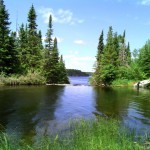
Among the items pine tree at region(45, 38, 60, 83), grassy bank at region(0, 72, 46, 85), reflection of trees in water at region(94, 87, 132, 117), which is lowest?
reflection of trees in water at region(94, 87, 132, 117)

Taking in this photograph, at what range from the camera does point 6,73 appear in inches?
1778

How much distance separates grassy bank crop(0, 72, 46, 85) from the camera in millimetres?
41625

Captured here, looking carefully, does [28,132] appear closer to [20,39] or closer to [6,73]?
[6,73]

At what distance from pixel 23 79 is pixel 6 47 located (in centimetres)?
633

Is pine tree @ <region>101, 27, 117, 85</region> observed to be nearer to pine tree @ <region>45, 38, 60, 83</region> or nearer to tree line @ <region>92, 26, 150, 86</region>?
tree line @ <region>92, 26, 150, 86</region>

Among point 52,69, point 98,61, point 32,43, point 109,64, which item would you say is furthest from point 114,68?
point 32,43

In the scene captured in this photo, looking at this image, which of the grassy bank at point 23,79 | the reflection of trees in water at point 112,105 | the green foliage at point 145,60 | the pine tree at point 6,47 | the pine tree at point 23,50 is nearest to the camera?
the reflection of trees in water at point 112,105

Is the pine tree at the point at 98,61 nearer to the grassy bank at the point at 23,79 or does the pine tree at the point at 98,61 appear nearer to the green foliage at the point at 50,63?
the green foliage at the point at 50,63

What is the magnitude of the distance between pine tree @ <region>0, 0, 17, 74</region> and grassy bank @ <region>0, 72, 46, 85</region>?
2840 mm

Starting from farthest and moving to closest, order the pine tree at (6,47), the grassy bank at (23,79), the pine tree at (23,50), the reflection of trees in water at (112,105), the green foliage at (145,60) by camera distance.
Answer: the green foliage at (145,60) → the pine tree at (23,50) → the pine tree at (6,47) → the grassy bank at (23,79) → the reflection of trees in water at (112,105)

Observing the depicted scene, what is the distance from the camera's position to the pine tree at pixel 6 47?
151 feet

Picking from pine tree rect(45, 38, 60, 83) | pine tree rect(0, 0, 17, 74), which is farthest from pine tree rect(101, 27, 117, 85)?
pine tree rect(0, 0, 17, 74)

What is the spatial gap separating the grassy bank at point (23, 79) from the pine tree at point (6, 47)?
284 cm

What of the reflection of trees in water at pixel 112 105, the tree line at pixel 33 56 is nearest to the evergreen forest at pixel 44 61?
the tree line at pixel 33 56
